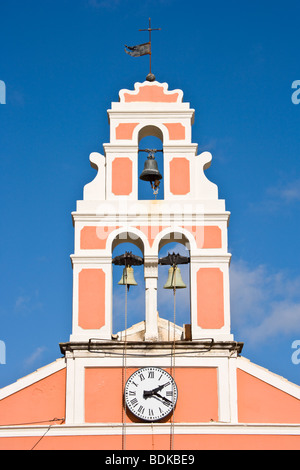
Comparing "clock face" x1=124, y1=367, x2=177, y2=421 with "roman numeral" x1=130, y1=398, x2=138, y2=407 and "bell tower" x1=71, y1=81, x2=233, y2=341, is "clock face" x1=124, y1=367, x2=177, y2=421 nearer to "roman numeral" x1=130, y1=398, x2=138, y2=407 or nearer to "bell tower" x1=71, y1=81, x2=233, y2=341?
"roman numeral" x1=130, y1=398, x2=138, y2=407

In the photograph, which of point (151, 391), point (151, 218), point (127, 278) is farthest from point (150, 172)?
point (151, 391)

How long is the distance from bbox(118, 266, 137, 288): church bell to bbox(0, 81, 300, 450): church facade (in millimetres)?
163

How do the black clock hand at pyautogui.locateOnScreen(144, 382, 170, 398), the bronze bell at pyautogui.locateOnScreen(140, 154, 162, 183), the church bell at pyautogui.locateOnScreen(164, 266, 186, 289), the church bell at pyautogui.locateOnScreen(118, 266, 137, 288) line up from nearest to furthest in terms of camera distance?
the black clock hand at pyautogui.locateOnScreen(144, 382, 170, 398) → the church bell at pyautogui.locateOnScreen(164, 266, 186, 289) → the church bell at pyautogui.locateOnScreen(118, 266, 137, 288) → the bronze bell at pyautogui.locateOnScreen(140, 154, 162, 183)

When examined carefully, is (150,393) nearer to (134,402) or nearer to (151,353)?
(134,402)

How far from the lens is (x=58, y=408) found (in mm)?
28828

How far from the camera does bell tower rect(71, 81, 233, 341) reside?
1164 inches

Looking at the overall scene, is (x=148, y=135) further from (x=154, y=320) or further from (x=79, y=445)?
(x=79, y=445)

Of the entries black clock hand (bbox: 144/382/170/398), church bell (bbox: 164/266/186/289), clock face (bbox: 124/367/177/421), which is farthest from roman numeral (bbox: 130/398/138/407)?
church bell (bbox: 164/266/186/289)

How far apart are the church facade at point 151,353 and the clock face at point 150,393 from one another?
0.02m

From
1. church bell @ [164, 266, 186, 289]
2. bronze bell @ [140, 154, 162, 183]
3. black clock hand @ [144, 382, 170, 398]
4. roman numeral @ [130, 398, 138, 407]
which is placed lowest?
roman numeral @ [130, 398, 138, 407]

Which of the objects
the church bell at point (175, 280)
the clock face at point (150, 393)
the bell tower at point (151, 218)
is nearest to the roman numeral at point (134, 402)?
the clock face at point (150, 393)
